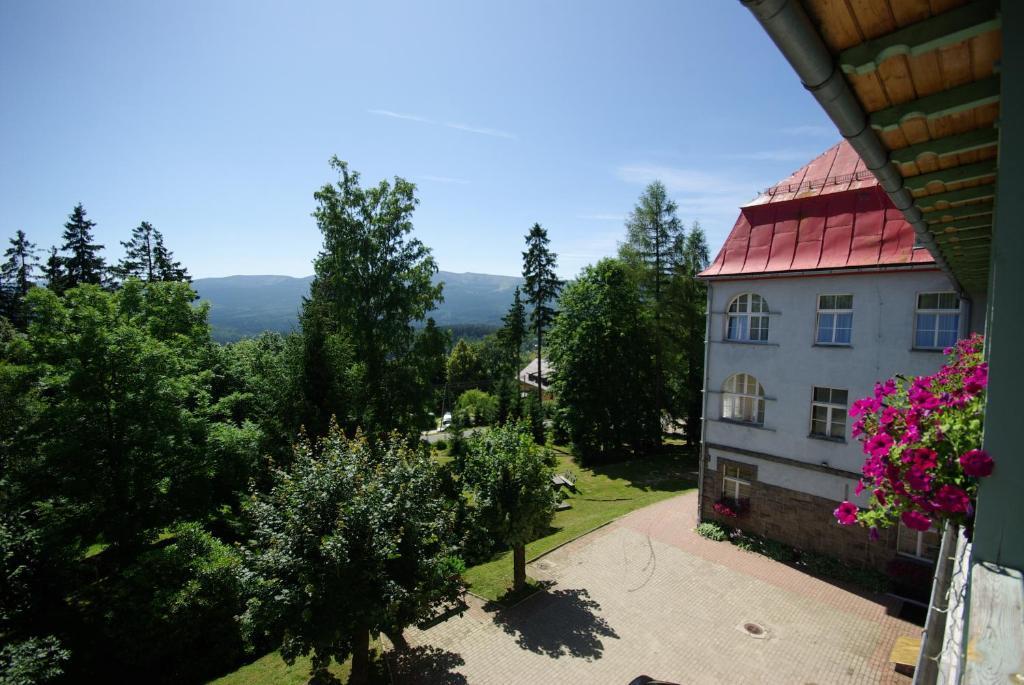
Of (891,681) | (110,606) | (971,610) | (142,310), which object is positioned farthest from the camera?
(142,310)

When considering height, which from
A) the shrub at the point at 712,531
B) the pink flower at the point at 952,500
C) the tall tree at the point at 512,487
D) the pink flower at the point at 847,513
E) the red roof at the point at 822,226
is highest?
the red roof at the point at 822,226

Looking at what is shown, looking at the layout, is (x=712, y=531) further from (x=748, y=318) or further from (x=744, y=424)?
(x=748, y=318)

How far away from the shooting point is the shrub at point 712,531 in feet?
55.4

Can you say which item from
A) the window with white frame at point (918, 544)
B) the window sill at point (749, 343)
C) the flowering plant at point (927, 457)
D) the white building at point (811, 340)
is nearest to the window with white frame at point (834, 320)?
the white building at point (811, 340)

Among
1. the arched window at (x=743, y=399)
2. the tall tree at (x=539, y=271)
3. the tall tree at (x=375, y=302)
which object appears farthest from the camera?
the tall tree at (x=539, y=271)

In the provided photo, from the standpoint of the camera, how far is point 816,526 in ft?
48.8

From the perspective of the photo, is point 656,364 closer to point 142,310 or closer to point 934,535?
point 934,535

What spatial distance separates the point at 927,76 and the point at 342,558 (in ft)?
30.2

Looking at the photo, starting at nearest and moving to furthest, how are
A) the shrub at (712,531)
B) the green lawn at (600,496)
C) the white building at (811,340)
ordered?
the white building at (811,340) < the green lawn at (600,496) < the shrub at (712,531)

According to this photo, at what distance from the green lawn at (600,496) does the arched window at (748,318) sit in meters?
8.44

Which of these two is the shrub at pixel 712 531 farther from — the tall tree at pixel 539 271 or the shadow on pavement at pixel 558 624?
the tall tree at pixel 539 271

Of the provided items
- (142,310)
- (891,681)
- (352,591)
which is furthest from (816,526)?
(142,310)

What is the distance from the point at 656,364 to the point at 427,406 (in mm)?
16846

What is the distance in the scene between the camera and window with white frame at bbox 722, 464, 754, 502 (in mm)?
16453
